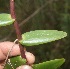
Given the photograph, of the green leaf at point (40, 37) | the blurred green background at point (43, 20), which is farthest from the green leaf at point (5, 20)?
the blurred green background at point (43, 20)

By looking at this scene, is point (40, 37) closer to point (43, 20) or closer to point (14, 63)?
point (14, 63)

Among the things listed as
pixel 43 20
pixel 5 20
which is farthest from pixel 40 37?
pixel 43 20

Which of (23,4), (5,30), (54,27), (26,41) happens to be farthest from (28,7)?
(26,41)

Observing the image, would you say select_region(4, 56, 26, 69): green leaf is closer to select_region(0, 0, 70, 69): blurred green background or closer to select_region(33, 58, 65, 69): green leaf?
select_region(33, 58, 65, 69): green leaf

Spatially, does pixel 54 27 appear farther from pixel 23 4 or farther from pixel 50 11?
pixel 23 4

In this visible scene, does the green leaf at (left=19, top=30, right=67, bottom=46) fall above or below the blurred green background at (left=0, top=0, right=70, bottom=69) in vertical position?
above

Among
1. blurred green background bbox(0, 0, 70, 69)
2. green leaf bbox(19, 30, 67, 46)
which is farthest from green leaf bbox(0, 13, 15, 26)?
blurred green background bbox(0, 0, 70, 69)

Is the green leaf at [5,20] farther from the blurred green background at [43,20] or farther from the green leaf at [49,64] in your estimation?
the blurred green background at [43,20]
